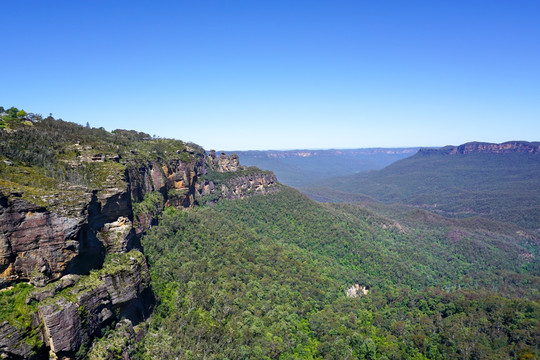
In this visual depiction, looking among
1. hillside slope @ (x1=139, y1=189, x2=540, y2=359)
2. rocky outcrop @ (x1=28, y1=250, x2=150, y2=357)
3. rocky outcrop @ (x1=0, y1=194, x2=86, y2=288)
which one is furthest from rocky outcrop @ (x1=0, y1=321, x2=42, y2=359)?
hillside slope @ (x1=139, y1=189, x2=540, y2=359)

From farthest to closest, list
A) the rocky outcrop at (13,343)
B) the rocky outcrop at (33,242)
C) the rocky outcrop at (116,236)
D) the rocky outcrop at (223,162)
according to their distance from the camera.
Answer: the rocky outcrop at (223,162)
the rocky outcrop at (116,236)
the rocky outcrop at (33,242)
the rocky outcrop at (13,343)

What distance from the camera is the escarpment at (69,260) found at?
26641 millimetres

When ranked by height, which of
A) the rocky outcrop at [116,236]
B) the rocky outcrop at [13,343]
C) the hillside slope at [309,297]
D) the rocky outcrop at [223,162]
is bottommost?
the hillside slope at [309,297]

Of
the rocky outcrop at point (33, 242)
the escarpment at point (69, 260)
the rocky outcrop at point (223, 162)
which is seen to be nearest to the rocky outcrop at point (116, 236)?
the escarpment at point (69, 260)

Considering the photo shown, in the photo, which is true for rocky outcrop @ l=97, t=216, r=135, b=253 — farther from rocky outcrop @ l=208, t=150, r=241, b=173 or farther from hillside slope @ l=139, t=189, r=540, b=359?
rocky outcrop @ l=208, t=150, r=241, b=173

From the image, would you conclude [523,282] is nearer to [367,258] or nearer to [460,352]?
[367,258]

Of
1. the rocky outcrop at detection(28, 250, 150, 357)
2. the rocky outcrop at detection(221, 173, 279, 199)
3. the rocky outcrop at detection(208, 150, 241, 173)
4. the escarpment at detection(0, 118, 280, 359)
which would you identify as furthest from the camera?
the rocky outcrop at detection(208, 150, 241, 173)

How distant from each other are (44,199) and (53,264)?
6338 millimetres

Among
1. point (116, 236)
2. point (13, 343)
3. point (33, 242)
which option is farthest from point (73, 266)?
point (13, 343)

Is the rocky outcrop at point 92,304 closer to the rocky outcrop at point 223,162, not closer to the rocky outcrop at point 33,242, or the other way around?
the rocky outcrop at point 33,242

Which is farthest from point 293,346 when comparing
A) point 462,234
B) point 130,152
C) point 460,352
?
point 462,234

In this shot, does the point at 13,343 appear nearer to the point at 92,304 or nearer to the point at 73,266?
the point at 92,304

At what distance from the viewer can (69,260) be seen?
30453mm

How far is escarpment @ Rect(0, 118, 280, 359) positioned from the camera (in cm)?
2664
